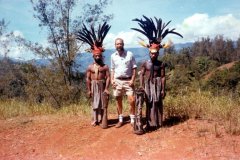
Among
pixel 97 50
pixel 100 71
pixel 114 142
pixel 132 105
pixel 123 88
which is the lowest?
pixel 114 142

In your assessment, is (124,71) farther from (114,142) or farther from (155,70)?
(114,142)

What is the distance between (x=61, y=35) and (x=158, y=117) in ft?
28.5

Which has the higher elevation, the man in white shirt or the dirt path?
the man in white shirt

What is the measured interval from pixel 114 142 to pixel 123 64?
1651 mm

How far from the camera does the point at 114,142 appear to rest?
22.3 ft

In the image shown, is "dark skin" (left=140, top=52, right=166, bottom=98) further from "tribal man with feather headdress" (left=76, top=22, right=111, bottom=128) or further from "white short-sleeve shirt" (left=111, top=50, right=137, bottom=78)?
"tribal man with feather headdress" (left=76, top=22, right=111, bottom=128)

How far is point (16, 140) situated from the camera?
25.2 ft

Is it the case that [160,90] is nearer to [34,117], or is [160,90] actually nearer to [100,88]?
[100,88]

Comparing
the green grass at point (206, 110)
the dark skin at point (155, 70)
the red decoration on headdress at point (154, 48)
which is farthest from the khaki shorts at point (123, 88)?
the green grass at point (206, 110)

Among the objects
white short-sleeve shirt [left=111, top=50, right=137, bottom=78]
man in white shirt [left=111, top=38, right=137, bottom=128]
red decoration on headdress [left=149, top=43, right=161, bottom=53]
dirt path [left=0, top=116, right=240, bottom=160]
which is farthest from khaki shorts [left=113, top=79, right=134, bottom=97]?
red decoration on headdress [left=149, top=43, right=161, bottom=53]

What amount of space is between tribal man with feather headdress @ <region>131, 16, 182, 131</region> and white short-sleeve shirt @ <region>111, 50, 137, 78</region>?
274 millimetres

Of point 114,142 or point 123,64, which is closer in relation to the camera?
point 114,142

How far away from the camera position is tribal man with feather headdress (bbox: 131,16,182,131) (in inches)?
285

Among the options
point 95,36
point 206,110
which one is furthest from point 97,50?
point 206,110
